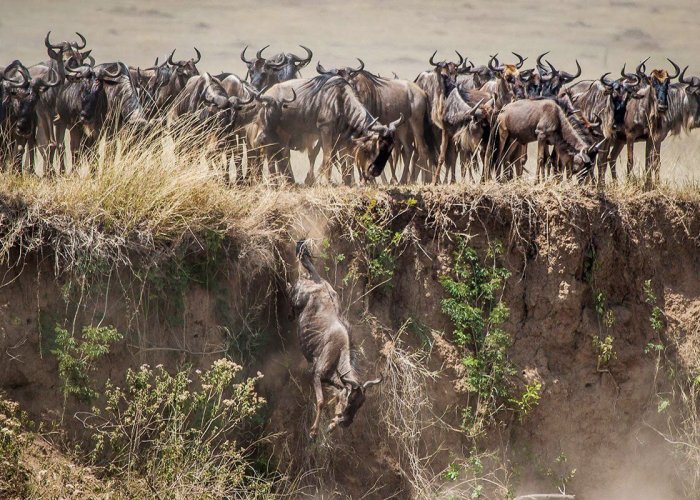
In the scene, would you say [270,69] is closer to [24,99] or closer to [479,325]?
[24,99]

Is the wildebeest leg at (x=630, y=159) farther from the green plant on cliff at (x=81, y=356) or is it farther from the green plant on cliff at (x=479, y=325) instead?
the green plant on cliff at (x=81, y=356)

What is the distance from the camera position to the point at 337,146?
14.1 meters

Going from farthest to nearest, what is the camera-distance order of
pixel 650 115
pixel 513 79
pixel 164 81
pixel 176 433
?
pixel 513 79, pixel 650 115, pixel 164 81, pixel 176 433

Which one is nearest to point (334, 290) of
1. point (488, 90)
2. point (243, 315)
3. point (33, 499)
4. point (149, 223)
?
point (243, 315)

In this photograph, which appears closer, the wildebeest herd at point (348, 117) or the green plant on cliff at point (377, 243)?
the green plant on cliff at point (377, 243)

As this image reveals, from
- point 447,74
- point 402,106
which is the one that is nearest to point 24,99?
point 402,106

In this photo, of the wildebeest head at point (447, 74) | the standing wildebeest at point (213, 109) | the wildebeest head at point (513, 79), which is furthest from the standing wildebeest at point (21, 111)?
the wildebeest head at point (513, 79)

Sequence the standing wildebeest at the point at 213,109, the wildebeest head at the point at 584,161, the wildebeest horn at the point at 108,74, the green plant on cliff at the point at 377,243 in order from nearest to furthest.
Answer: the green plant on cliff at the point at 377,243
the standing wildebeest at the point at 213,109
the wildebeest horn at the point at 108,74
the wildebeest head at the point at 584,161

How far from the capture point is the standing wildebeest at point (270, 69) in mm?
16469

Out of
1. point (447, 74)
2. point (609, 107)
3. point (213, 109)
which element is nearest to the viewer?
point (213, 109)

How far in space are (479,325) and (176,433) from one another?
389 cm

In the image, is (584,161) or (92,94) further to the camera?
(584,161)

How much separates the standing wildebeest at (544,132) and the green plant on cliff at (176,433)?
16.6 ft

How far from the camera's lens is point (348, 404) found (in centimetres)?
1055
